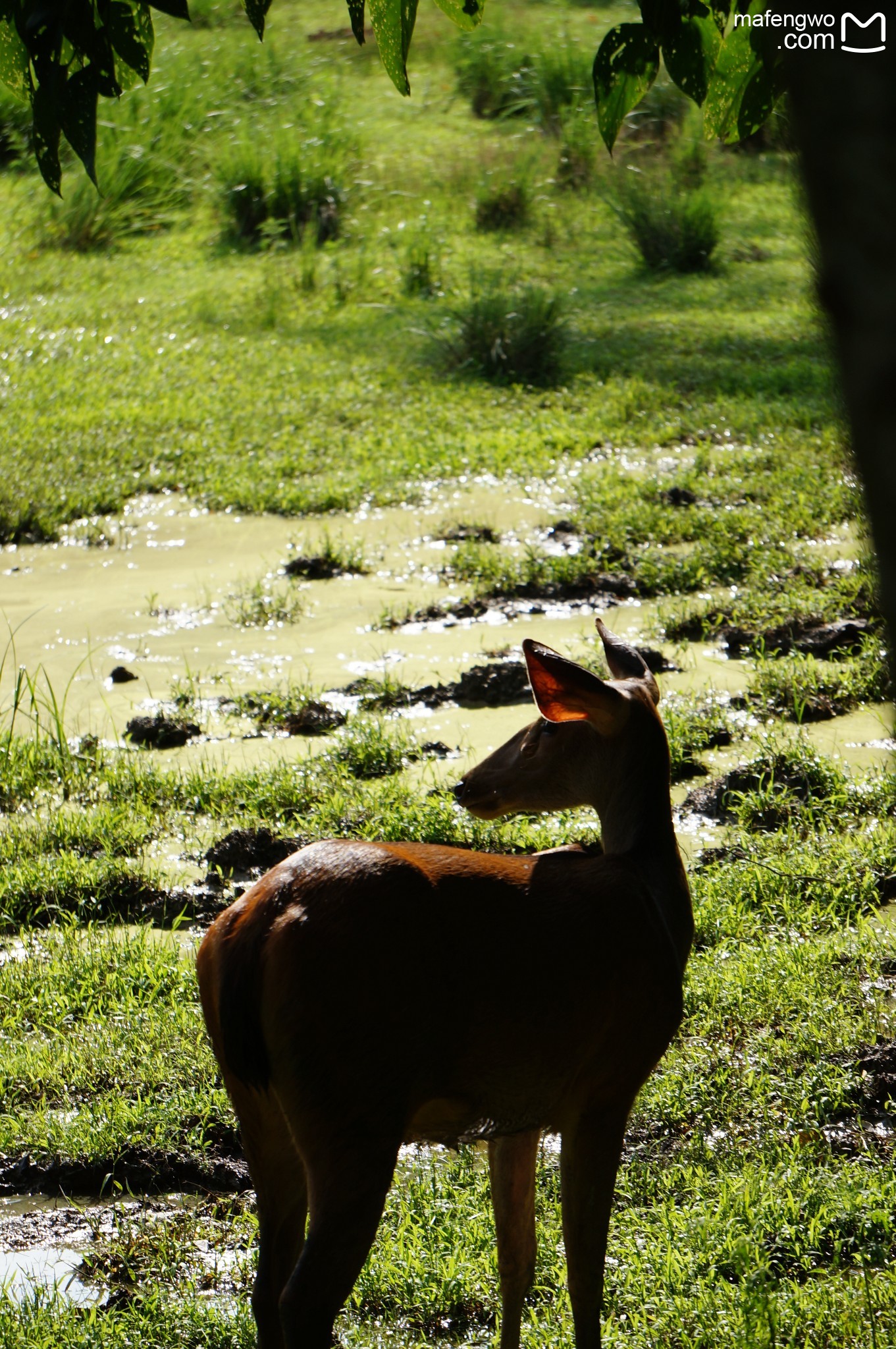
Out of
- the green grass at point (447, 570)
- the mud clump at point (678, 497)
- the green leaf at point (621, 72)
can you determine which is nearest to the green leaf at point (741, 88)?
the green leaf at point (621, 72)

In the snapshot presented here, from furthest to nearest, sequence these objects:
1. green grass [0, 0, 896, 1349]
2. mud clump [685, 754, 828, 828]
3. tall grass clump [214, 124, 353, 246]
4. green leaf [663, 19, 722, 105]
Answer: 1. tall grass clump [214, 124, 353, 246]
2. mud clump [685, 754, 828, 828]
3. green grass [0, 0, 896, 1349]
4. green leaf [663, 19, 722, 105]

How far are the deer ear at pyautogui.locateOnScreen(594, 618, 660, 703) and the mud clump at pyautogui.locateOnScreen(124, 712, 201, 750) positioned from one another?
9.60 feet

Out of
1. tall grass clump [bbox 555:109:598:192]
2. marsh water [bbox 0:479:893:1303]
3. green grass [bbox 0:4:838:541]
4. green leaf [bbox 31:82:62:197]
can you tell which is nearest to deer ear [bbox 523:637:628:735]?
green leaf [bbox 31:82:62:197]

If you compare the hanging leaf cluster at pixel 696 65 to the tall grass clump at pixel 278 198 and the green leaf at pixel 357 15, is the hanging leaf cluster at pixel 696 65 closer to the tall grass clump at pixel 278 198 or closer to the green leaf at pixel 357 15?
the green leaf at pixel 357 15

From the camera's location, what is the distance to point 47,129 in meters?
2.36

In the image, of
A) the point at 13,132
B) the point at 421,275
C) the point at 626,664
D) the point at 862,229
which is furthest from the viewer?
the point at 13,132

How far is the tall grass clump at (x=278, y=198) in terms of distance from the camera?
44.8 ft

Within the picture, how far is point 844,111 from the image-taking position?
0.95 m

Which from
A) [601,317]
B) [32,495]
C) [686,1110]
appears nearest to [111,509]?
[32,495]

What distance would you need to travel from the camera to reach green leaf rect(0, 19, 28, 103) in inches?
101

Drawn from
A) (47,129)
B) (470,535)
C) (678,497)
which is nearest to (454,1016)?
(47,129)

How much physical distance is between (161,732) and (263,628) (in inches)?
48.5

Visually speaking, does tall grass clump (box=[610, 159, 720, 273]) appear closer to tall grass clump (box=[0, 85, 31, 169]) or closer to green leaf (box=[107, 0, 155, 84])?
tall grass clump (box=[0, 85, 31, 169])

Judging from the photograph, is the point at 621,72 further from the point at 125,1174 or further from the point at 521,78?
the point at 521,78
